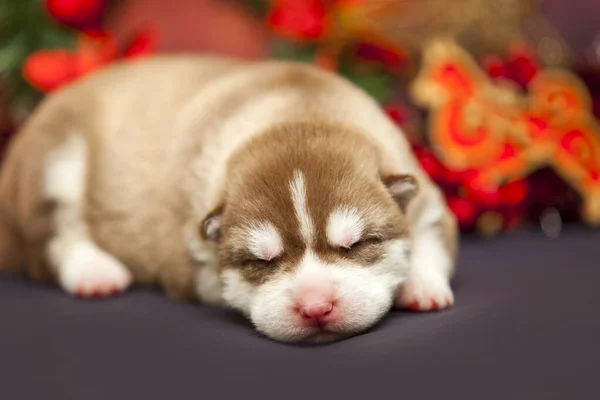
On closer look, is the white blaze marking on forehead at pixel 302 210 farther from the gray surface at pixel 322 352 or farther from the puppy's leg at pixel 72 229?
the puppy's leg at pixel 72 229

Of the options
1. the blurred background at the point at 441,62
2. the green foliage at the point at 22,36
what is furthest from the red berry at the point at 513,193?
the green foliage at the point at 22,36

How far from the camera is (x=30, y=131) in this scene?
7.34ft

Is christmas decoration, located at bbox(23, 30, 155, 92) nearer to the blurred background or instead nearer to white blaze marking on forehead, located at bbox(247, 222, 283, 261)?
the blurred background

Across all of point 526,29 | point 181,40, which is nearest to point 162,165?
point 181,40

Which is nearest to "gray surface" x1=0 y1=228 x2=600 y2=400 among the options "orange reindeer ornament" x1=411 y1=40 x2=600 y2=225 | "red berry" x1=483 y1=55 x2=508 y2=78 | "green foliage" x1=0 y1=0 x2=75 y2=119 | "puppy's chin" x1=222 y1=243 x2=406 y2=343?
"puppy's chin" x1=222 y1=243 x2=406 y2=343

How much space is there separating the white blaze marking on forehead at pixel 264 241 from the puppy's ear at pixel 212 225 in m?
0.13

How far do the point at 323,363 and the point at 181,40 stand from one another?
6.74 ft

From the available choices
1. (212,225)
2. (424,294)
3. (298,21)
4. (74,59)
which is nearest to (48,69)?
(74,59)

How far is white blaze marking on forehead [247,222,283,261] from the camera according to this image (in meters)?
1.46

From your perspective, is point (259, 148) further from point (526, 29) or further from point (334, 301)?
point (526, 29)

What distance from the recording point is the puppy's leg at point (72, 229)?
1969 millimetres

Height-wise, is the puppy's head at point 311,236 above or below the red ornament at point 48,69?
below

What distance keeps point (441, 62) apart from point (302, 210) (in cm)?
132

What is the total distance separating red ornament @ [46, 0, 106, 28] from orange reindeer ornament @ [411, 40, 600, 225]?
51.7 inches
